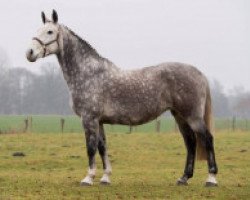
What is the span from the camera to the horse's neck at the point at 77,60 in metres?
11.3

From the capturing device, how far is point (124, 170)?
16203 mm

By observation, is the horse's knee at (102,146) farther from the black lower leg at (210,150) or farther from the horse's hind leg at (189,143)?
the black lower leg at (210,150)

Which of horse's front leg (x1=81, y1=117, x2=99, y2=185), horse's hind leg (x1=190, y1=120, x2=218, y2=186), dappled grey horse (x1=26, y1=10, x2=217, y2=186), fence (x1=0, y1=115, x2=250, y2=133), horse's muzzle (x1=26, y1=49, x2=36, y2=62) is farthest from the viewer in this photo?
fence (x1=0, y1=115, x2=250, y2=133)

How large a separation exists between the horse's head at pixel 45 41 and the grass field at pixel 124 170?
9.52 ft

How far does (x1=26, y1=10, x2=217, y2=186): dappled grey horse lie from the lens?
433 inches

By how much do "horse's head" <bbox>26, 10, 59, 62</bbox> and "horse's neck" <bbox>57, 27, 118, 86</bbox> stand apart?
0.70 feet

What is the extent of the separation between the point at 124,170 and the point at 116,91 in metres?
5.70

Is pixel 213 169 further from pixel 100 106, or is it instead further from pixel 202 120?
pixel 100 106

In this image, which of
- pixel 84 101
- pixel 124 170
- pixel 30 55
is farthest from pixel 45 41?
pixel 124 170

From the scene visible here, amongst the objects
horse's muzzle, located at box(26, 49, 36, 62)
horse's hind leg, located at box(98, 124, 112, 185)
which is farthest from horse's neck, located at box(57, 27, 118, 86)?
horse's hind leg, located at box(98, 124, 112, 185)

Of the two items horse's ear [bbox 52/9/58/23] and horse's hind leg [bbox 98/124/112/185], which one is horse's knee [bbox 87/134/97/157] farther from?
horse's ear [bbox 52/9/58/23]

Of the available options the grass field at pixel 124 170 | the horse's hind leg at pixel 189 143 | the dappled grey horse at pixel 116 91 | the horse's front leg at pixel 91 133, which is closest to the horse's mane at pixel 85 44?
the dappled grey horse at pixel 116 91

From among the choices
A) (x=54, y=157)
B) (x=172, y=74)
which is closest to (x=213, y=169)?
(x=172, y=74)

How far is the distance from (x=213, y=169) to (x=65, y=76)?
3961mm
